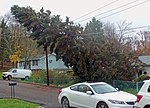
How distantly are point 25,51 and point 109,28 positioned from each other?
1792 centimetres

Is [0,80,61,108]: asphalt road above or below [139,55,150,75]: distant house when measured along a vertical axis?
below

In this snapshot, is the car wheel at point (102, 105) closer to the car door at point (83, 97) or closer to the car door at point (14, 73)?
the car door at point (83, 97)

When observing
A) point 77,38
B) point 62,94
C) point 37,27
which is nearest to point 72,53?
point 77,38

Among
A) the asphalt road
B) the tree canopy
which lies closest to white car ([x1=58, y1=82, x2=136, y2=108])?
the asphalt road

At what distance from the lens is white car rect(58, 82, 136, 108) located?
1290 cm

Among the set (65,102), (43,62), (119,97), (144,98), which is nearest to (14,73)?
(43,62)

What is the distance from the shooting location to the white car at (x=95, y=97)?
42.3 feet

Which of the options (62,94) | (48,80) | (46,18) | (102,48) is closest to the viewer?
(62,94)

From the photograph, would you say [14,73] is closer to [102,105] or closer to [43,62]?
[43,62]

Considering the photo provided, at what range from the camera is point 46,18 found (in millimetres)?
32312

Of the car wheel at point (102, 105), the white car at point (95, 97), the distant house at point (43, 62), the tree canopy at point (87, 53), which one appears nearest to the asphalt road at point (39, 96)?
the white car at point (95, 97)

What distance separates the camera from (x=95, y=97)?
1367 cm

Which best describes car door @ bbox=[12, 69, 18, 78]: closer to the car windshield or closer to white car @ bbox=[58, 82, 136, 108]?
white car @ bbox=[58, 82, 136, 108]

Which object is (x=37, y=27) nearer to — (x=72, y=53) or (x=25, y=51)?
(x=72, y=53)
